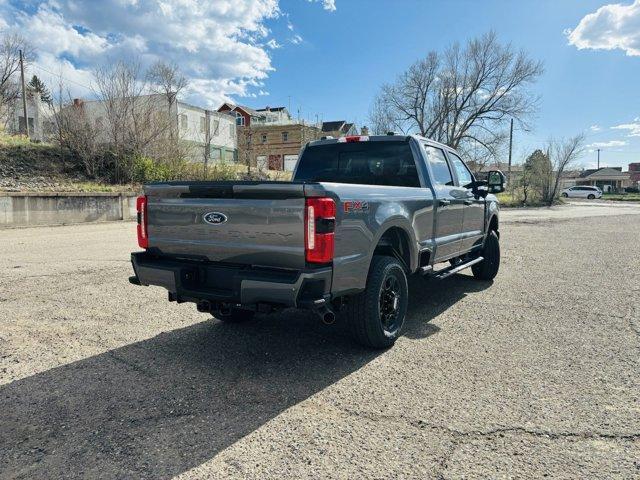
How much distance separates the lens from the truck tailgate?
3.42 meters

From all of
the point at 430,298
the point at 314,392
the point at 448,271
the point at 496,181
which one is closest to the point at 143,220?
the point at 314,392

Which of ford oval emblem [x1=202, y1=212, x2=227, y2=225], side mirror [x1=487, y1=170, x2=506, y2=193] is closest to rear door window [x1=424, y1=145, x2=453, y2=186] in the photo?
side mirror [x1=487, y1=170, x2=506, y2=193]

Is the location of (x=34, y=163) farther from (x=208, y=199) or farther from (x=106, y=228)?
(x=208, y=199)

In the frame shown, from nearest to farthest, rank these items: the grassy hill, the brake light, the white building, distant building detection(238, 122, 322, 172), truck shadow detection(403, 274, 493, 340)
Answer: truck shadow detection(403, 274, 493, 340) → the brake light → the grassy hill → the white building → distant building detection(238, 122, 322, 172)

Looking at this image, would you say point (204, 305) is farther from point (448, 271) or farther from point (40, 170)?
point (40, 170)

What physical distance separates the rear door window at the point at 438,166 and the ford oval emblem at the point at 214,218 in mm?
2735

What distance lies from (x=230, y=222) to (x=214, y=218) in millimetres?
168

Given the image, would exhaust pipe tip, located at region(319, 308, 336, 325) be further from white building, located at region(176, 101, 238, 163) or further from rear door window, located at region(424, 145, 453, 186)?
white building, located at region(176, 101, 238, 163)

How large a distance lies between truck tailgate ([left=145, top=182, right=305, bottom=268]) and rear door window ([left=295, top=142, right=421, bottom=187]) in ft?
6.78

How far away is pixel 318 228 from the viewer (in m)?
3.33

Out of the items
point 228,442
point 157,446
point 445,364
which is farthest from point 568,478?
point 157,446

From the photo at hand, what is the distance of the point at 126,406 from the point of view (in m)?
3.24

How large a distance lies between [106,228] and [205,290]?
13095mm

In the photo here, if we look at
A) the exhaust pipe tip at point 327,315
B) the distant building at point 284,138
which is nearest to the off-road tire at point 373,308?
the exhaust pipe tip at point 327,315
